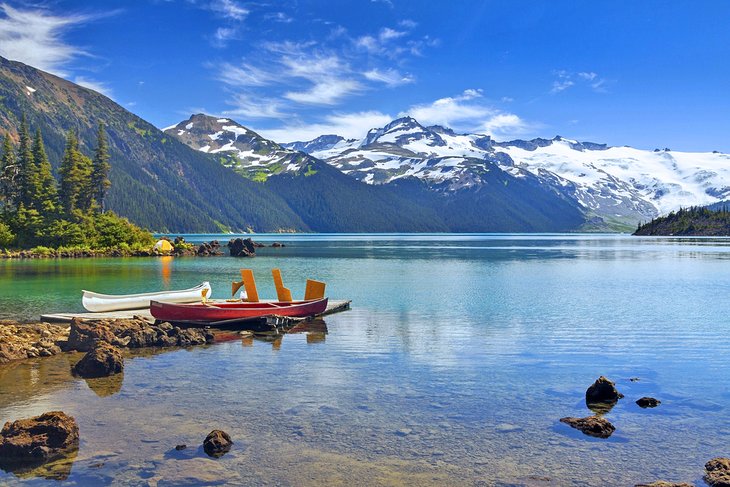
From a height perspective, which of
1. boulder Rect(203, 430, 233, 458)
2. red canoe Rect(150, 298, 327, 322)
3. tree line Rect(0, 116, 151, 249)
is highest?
tree line Rect(0, 116, 151, 249)

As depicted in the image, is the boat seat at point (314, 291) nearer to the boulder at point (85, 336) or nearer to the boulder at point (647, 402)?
the boulder at point (85, 336)

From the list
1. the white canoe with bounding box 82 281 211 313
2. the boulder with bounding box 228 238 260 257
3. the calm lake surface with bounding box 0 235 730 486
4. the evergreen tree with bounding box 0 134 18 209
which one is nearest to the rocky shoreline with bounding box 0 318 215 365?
the calm lake surface with bounding box 0 235 730 486

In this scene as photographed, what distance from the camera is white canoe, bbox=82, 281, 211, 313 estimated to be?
48.2 meters

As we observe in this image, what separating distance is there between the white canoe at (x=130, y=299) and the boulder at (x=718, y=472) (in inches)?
1620

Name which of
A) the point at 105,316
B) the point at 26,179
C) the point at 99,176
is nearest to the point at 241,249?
the point at 99,176

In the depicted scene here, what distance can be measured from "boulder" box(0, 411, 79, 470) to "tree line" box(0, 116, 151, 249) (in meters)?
134

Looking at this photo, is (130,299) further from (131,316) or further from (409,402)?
(409,402)

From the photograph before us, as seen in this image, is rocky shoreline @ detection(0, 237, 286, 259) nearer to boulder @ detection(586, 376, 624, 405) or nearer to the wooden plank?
the wooden plank

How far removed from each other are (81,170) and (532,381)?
5715 inches

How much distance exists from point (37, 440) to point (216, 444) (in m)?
5.35

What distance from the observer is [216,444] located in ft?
62.4

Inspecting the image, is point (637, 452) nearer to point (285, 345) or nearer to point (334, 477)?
point (334, 477)

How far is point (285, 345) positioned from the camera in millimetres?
38312

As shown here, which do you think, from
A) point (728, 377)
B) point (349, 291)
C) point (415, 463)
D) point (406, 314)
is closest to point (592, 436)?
point (415, 463)
